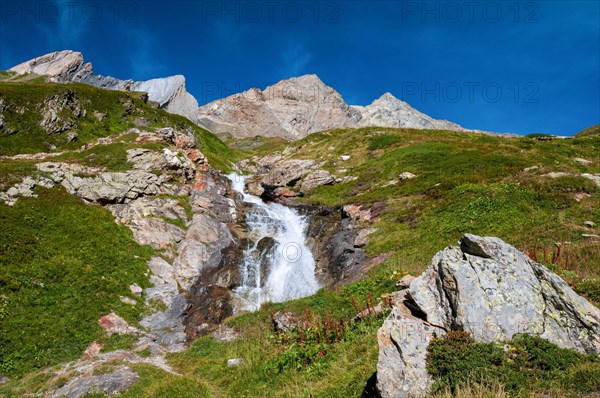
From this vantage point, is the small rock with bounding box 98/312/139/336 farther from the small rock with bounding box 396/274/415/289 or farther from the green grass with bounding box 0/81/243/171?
the green grass with bounding box 0/81/243/171

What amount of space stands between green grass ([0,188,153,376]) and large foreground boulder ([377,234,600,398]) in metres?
18.3

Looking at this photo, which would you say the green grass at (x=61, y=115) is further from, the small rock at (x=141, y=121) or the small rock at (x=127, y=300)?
the small rock at (x=127, y=300)

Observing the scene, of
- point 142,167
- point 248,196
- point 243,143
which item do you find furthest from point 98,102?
point 243,143

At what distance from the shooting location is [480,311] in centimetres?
787

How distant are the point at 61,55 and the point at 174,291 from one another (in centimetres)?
22822

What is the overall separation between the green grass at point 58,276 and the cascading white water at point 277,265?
28.7 feet

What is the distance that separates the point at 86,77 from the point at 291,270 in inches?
8352

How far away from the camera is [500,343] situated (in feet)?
24.1

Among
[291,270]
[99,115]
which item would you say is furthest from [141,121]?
[291,270]

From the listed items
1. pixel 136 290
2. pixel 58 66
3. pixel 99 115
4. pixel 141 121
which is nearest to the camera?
pixel 136 290

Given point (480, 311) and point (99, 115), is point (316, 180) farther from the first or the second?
point (480, 311)

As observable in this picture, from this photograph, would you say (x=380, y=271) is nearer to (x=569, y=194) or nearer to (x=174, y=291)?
(x=569, y=194)

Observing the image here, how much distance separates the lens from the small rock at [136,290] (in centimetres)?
2384

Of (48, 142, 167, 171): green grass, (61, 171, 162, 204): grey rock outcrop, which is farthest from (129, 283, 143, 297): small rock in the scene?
(48, 142, 167, 171): green grass
